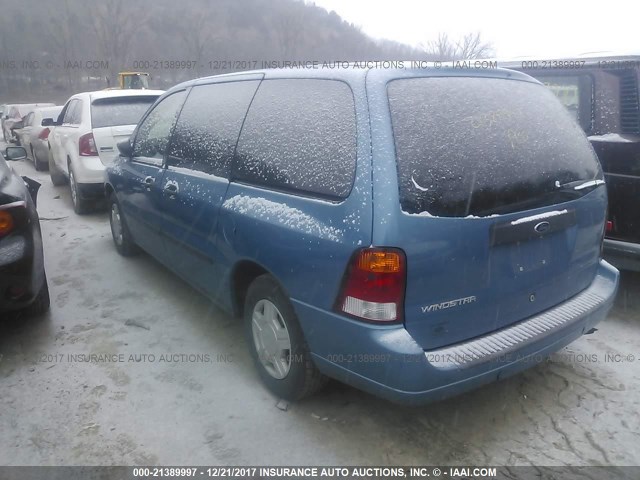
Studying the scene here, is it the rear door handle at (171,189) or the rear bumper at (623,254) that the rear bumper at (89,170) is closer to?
the rear door handle at (171,189)

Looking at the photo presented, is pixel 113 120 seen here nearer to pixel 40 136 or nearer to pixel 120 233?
pixel 120 233

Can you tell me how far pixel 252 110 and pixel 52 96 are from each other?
53443 mm

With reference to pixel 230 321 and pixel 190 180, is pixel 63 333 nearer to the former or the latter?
pixel 230 321

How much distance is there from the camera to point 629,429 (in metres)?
2.58

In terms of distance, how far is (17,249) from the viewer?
325 cm

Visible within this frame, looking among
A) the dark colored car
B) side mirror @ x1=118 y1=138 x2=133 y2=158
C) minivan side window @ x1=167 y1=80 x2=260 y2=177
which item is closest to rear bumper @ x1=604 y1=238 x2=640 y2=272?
the dark colored car

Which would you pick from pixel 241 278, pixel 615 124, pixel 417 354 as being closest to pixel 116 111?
pixel 241 278

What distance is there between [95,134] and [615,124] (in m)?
6.06

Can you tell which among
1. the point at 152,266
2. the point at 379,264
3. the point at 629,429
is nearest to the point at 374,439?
the point at 379,264

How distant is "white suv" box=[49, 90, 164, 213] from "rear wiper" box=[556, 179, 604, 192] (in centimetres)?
568

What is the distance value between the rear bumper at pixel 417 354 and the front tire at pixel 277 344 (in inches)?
5.8

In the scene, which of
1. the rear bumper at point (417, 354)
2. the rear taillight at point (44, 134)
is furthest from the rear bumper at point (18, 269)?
the rear taillight at point (44, 134)

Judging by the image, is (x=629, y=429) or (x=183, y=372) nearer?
(x=629, y=429)

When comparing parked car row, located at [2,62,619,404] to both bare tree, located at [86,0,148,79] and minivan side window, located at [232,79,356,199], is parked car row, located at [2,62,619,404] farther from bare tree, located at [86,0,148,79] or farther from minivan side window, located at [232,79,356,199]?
bare tree, located at [86,0,148,79]
